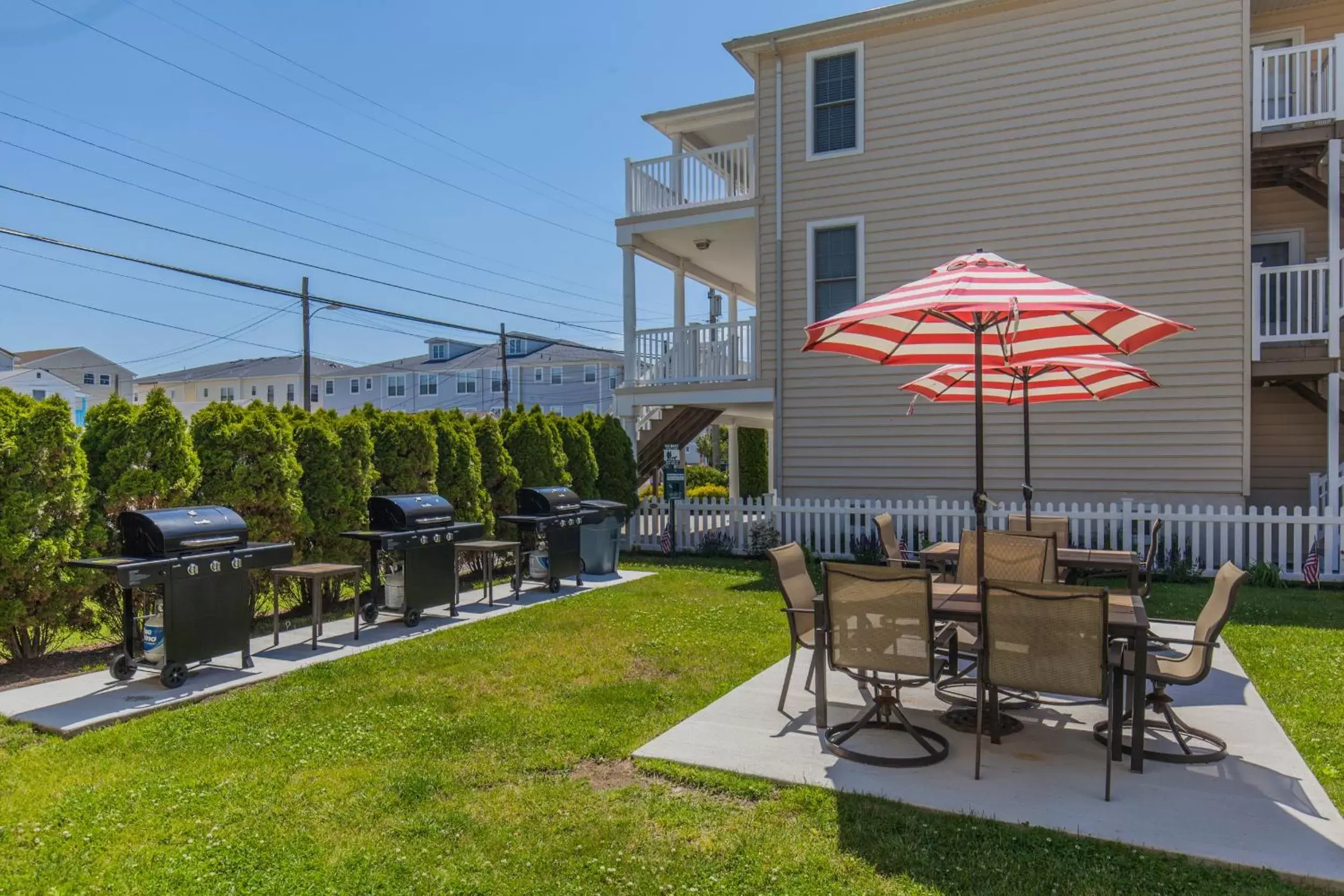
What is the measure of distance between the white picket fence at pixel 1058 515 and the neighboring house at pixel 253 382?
127 feet

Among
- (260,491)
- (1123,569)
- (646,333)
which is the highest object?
(646,333)

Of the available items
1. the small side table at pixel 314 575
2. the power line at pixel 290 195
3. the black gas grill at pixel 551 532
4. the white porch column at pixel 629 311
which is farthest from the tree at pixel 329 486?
the power line at pixel 290 195

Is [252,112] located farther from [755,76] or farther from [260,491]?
[260,491]

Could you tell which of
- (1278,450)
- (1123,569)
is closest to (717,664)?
(1123,569)

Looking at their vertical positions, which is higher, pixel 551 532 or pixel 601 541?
pixel 551 532

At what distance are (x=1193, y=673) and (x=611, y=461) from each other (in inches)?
374

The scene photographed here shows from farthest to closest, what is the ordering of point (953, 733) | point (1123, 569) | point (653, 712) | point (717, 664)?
point (1123, 569) → point (717, 664) → point (653, 712) → point (953, 733)

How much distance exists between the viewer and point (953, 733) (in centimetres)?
468

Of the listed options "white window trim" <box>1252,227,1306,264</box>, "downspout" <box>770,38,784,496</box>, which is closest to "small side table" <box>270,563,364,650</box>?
"downspout" <box>770,38,784,496</box>

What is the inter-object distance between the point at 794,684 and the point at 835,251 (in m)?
8.79

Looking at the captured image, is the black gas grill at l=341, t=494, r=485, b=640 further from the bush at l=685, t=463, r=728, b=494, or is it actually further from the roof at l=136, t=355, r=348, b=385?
the roof at l=136, t=355, r=348, b=385

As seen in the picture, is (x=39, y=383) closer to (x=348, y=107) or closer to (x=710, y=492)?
(x=348, y=107)

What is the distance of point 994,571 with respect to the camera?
6.28 meters

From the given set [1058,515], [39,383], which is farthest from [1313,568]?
[39,383]
